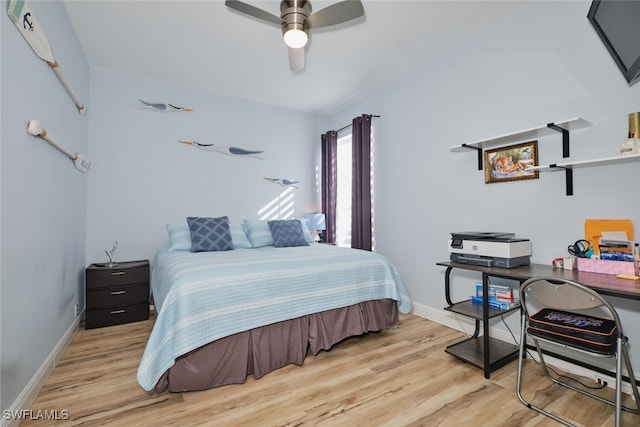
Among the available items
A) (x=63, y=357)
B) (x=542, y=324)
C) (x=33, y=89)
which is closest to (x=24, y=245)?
(x=33, y=89)

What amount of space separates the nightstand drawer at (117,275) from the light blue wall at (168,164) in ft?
1.47

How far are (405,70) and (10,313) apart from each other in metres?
3.64

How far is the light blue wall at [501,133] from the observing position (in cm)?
190

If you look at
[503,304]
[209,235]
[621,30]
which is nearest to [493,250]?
[503,304]

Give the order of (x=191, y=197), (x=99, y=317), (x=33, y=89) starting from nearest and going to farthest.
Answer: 1. (x=33, y=89)
2. (x=99, y=317)
3. (x=191, y=197)

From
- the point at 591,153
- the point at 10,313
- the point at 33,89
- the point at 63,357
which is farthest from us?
the point at 63,357

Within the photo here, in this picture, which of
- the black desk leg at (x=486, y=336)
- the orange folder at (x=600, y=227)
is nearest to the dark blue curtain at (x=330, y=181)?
the black desk leg at (x=486, y=336)

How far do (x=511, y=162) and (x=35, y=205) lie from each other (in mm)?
3293

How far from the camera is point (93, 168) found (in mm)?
3225

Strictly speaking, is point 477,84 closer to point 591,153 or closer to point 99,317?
point 591,153

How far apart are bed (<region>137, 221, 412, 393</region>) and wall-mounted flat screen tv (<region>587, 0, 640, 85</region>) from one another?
6.42 feet

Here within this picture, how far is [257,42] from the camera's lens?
2.73 m

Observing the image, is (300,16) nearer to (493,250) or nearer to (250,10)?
(250,10)

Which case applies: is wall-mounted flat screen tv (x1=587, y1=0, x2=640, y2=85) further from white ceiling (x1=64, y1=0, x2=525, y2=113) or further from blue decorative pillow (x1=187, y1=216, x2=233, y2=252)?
blue decorative pillow (x1=187, y1=216, x2=233, y2=252)
